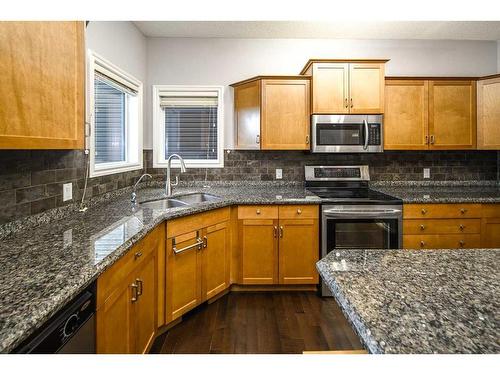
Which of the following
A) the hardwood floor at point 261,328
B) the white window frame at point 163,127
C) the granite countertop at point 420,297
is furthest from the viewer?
the white window frame at point 163,127

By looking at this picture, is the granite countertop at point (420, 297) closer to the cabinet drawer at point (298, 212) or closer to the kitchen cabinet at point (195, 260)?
the kitchen cabinet at point (195, 260)

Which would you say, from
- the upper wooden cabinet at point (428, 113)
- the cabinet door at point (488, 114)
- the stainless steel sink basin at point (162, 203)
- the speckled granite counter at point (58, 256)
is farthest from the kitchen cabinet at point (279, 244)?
the cabinet door at point (488, 114)

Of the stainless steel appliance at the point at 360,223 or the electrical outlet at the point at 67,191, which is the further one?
the stainless steel appliance at the point at 360,223

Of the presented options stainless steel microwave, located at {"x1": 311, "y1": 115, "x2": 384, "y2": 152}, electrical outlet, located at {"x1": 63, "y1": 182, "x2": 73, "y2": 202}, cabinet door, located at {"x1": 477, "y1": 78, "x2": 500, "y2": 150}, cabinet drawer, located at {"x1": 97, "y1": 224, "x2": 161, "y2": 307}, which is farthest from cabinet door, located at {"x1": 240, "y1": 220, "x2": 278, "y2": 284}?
cabinet door, located at {"x1": 477, "y1": 78, "x2": 500, "y2": 150}

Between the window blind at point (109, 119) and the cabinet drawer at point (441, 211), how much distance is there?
8.45ft

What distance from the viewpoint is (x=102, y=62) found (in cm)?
260

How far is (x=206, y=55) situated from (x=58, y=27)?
2.43 meters

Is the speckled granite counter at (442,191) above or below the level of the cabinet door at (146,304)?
above

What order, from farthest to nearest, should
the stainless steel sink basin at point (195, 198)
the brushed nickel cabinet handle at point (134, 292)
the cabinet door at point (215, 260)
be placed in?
the stainless steel sink basin at point (195, 198), the cabinet door at point (215, 260), the brushed nickel cabinet handle at point (134, 292)

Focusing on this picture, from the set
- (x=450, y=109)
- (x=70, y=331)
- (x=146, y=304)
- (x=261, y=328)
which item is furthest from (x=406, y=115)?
(x=70, y=331)

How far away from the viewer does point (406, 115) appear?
3439 millimetres

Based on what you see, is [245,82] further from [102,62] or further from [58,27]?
[58,27]

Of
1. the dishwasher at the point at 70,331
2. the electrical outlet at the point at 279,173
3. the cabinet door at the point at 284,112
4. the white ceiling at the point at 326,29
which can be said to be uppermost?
the white ceiling at the point at 326,29

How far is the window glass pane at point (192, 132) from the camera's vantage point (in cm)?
380
